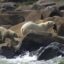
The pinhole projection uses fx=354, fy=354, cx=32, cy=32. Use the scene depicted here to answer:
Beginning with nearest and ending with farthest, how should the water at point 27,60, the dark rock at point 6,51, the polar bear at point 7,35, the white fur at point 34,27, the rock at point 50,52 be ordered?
1. the water at point 27,60
2. the rock at point 50,52
3. the dark rock at point 6,51
4. the polar bear at point 7,35
5. the white fur at point 34,27

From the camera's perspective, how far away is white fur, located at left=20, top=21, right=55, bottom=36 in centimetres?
1711

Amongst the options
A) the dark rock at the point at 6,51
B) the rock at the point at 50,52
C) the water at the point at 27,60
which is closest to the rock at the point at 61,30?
the rock at the point at 50,52

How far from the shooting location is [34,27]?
17.6 metres

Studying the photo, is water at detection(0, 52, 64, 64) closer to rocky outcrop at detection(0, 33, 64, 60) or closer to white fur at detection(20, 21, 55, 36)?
rocky outcrop at detection(0, 33, 64, 60)

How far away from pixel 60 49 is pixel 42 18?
6278 mm

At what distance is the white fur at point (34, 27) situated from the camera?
17109 millimetres

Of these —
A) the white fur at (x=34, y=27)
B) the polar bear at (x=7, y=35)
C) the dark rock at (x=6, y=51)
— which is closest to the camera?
the dark rock at (x=6, y=51)

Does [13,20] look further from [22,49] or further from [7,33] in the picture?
[22,49]

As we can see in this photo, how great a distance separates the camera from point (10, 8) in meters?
26.8

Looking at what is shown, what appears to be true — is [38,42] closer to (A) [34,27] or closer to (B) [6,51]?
(B) [6,51]

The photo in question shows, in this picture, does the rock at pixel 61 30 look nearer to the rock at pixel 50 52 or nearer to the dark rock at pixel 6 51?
the rock at pixel 50 52

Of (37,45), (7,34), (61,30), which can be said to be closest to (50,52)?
(37,45)

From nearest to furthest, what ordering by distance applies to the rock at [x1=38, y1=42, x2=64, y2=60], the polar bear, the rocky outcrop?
the rock at [x1=38, y1=42, x2=64, y2=60] → the rocky outcrop → the polar bear

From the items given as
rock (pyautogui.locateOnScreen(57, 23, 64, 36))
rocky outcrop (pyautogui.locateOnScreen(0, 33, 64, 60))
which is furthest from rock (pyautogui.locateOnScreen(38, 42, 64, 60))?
rock (pyautogui.locateOnScreen(57, 23, 64, 36))
